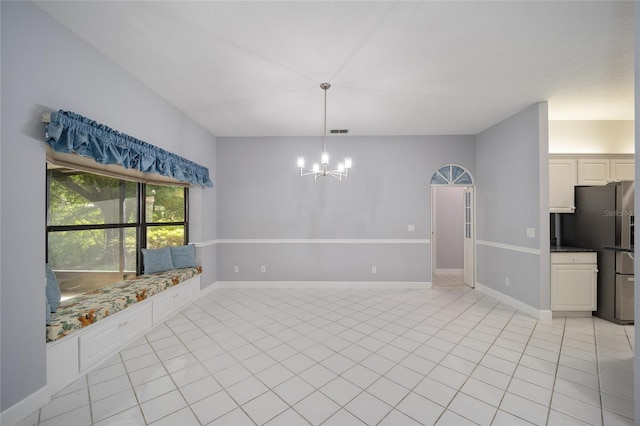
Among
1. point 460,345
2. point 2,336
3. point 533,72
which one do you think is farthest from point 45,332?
point 533,72

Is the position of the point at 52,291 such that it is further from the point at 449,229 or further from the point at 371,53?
the point at 449,229

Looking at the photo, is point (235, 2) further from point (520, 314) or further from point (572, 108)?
point (520, 314)

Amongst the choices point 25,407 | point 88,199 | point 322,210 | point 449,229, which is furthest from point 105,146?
point 449,229

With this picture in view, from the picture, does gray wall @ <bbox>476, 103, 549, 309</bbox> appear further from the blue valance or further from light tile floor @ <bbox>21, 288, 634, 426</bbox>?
the blue valance

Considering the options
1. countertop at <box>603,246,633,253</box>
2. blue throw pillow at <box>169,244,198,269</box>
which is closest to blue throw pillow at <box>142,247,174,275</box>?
blue throw pillow at <box>169,244,198,269</box>

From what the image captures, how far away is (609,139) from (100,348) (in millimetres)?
7295

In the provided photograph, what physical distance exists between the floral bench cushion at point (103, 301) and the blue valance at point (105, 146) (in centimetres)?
136

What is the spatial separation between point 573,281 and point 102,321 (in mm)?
5634

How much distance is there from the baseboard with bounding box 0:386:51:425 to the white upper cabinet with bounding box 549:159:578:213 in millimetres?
5937

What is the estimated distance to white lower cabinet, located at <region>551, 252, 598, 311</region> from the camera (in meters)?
3.41

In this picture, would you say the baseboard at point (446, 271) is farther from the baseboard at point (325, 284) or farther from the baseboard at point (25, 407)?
A: the baseboard at point (25, 407)

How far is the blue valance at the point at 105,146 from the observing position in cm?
193

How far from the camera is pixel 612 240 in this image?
3.29 metres

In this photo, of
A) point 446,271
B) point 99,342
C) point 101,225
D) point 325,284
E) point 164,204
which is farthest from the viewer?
→ point 446,271
